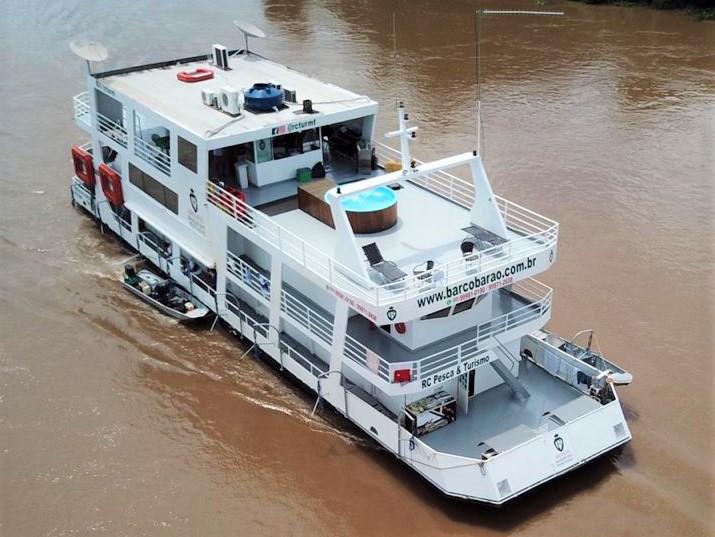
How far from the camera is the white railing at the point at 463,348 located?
14109 millimetres

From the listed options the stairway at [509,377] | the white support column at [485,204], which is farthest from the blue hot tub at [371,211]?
the stairway at [509,377]

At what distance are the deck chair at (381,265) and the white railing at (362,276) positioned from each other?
0.18 m

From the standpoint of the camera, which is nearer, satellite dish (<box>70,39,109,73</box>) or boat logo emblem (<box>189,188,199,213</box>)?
boat logo emblem (<box>189,188,199,213</box>)

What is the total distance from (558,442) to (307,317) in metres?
5.14

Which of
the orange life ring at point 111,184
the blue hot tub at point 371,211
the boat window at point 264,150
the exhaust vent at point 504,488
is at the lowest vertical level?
the exhaust vent at point 504,488

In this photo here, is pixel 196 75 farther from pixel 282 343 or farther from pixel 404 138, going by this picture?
pixel 282 343

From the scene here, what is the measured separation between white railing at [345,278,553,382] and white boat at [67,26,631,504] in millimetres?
40

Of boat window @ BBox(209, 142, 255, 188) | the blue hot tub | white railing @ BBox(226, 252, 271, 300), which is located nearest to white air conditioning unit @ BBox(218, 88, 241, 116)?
boat window @ BBox(209, 142, 255, 188)

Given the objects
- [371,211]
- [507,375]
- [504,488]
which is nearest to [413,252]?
[371,211]

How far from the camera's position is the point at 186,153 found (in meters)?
18.3

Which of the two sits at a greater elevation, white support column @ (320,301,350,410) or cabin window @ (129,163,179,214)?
cabin window @ (129,163,179,214)

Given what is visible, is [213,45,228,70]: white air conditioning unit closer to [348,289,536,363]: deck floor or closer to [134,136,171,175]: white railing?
[134,136,171,175]: white railing

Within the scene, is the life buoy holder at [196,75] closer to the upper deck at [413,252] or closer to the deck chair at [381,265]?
the upper deck at [413,252]

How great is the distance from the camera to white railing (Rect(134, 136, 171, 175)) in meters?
19.3
